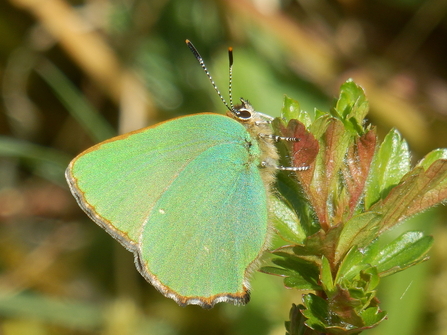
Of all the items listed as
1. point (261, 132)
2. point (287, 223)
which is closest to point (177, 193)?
point (261, 132)

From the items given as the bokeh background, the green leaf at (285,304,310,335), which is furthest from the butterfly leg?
the bokeh background

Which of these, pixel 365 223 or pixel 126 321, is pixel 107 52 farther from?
pixel 365 223

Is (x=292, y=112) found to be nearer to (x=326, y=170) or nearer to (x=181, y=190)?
(x=326, y=170)

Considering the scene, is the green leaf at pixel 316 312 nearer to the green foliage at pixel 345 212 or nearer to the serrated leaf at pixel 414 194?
the green foliage at pixel 345 212

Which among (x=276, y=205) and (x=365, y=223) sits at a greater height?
(x=365, y=223)

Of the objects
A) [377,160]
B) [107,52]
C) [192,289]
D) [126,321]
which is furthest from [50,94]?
[377,160]

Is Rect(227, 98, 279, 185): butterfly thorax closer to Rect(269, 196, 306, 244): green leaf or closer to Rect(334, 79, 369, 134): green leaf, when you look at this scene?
Rect(269, 196, 306, 244): green leaf

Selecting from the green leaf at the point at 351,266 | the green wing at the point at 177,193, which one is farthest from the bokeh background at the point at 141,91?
the green leaf at the point at 351,266
